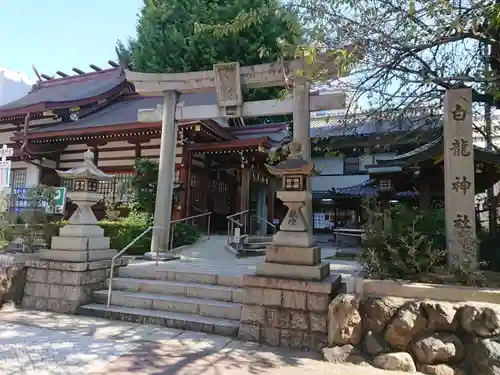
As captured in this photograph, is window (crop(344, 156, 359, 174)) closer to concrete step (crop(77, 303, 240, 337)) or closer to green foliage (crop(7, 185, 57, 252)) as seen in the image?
green foliage (crop(7, 185, 57, 252))

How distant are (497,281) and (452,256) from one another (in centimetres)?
56

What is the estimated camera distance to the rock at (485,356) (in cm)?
344

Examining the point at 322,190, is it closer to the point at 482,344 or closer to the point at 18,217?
the point at 18,217

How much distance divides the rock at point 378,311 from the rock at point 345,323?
0.28 feet

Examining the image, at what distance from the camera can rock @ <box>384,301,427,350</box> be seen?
152 inches

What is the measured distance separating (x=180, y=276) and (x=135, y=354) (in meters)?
2.15

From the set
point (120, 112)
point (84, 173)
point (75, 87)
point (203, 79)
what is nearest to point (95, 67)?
point (75, 87)

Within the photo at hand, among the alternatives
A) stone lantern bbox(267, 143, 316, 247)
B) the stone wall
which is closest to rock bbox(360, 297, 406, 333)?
the stone wall

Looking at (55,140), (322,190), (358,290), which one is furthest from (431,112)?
(322,190)

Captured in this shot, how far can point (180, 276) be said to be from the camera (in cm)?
612

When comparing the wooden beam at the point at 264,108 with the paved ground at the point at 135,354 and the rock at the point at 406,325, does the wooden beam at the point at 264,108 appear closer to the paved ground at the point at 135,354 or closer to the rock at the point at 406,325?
the rock at the point at 406,325

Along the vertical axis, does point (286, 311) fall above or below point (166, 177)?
below

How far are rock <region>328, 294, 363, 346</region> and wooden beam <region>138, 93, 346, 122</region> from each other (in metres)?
4.53

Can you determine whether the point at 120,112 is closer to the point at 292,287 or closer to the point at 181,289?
the point at 181,289
